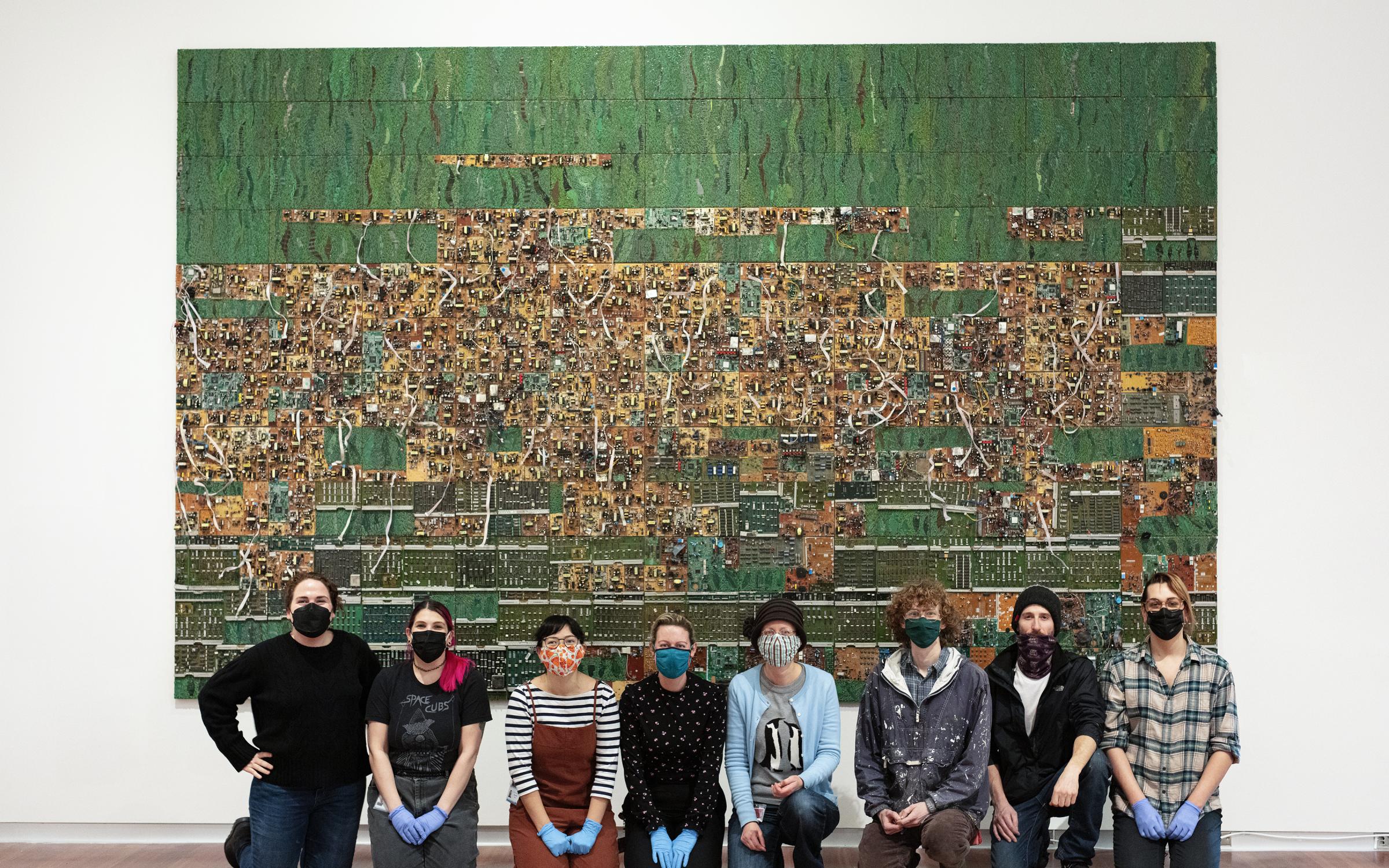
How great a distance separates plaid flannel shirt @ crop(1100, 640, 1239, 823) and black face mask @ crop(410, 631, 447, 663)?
2.36 m

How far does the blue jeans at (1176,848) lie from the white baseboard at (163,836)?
1.00 meters

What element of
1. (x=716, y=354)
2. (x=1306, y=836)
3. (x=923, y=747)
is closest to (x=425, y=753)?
(x=923, y=747)

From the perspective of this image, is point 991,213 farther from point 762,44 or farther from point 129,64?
point 129,64

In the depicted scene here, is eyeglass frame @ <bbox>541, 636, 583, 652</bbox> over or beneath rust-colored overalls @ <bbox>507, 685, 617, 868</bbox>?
over

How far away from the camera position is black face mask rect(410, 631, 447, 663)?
388 cm

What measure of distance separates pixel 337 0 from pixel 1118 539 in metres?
4.13

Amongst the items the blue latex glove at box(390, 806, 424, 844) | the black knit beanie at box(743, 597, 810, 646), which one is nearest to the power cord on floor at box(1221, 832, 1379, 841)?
the black knit beanie at box(743, 597, 810, 646)

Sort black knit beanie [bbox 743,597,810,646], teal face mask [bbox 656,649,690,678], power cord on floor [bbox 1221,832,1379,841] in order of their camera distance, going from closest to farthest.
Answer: teal face mask [bbox 656,649,690,678]
black knit beanie [bbox 743,597,810,646]
power cord on floor [bbox 1221,832,1379,841]

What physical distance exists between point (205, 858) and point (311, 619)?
59.1 inches

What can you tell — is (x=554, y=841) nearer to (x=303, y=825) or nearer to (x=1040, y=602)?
(x=303, y=825)

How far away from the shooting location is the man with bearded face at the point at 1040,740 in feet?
12.9

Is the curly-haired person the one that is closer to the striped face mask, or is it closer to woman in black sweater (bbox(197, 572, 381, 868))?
the striped face mask

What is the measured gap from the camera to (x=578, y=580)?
187 inches

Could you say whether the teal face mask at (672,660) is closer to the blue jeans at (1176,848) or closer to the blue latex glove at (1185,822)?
the blue jeans at (1176,848)
